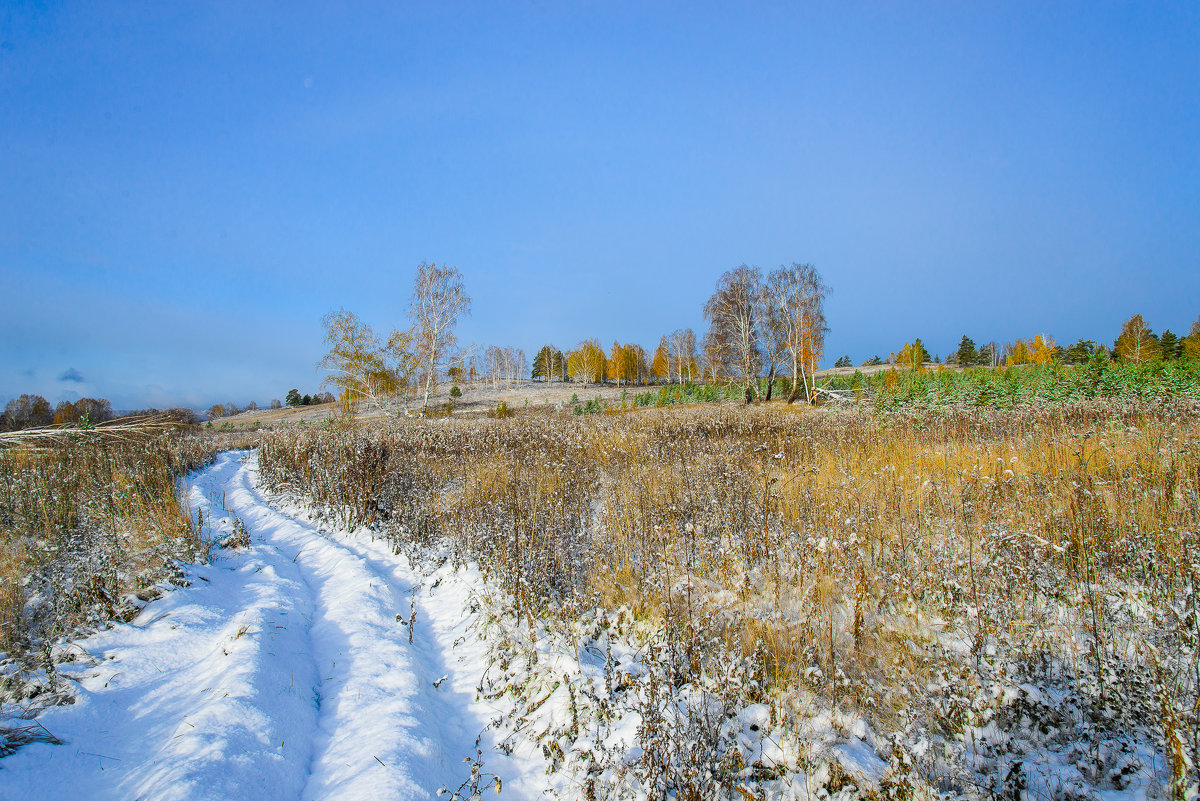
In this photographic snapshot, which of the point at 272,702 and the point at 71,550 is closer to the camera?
the point at 272,702

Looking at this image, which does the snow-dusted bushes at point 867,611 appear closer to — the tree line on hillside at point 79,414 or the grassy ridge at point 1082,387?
the tree line on hillside at point 79,414

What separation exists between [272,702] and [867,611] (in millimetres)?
4353

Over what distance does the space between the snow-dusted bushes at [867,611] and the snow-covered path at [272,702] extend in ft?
2.02

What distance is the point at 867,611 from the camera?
11.8ft

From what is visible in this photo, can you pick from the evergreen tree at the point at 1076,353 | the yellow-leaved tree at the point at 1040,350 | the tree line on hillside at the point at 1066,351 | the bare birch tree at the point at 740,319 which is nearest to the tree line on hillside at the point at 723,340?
the bare birch tree at the point at 740,319

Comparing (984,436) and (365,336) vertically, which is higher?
(365,336)

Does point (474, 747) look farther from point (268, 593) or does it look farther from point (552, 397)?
point (552, 397)

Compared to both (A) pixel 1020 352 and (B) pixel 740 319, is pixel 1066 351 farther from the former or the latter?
(B) pixel 740 319

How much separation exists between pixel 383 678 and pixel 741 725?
2660mm

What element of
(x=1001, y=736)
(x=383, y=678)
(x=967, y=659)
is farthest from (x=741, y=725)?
(x=383, y=678)

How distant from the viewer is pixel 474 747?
3.01 m

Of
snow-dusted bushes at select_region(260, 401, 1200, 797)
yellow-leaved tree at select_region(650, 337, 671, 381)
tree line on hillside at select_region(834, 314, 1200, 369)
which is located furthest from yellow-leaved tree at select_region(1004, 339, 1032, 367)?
snow-dusted bushes at select_region(260, 401, 1200, 797)

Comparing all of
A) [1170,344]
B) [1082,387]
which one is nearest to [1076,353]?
[1170,344]

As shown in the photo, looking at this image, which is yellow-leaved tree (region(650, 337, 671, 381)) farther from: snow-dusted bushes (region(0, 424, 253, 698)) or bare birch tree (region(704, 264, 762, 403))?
snow-dusted bushes (region(0, 424, 253, 698))
